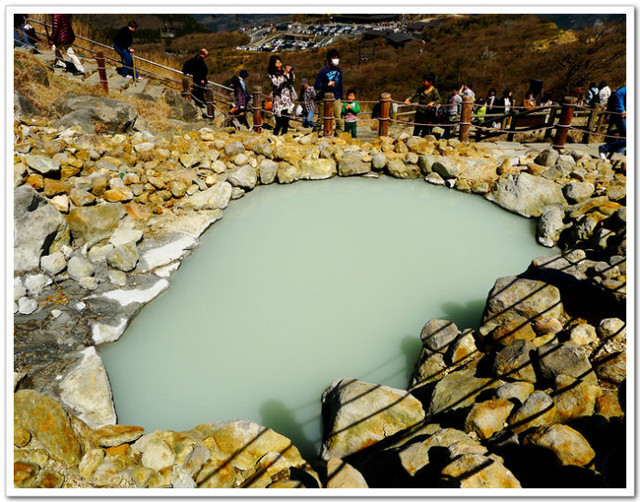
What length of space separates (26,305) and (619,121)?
10.3 m

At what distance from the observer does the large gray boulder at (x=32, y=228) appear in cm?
571

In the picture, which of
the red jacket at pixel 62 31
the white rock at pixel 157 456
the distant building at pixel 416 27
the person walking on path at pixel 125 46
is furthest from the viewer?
the distant building at pixel 416 27

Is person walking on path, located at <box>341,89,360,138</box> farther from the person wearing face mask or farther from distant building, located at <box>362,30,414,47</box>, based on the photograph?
distant building, located at <box>362,30,414,47</box>

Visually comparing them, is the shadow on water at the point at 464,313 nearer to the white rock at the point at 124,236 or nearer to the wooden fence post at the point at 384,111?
the white rock at the point at 124,236

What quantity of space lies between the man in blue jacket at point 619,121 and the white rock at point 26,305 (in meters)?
9.63

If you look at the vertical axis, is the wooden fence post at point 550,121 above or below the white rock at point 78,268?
above

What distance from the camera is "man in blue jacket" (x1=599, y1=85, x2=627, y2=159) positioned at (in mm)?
8312

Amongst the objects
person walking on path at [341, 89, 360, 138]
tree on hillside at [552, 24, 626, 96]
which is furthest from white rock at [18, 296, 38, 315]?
tree on hillside at [552, 24, 626, 96]

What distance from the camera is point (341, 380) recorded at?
455 cm

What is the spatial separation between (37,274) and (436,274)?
5.19 m

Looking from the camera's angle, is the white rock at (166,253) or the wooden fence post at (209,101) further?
the wooden fence post at (209,101)

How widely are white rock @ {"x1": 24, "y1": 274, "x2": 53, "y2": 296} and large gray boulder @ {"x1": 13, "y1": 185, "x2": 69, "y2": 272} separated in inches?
7.9

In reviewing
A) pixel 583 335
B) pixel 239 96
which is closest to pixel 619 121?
pixel 583 335

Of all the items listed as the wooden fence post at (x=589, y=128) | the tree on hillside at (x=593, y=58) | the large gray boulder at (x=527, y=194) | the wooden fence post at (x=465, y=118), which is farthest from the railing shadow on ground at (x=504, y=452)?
the tree on hillside at (x=593, y=58)
